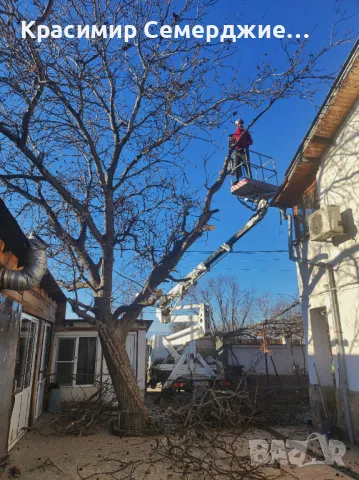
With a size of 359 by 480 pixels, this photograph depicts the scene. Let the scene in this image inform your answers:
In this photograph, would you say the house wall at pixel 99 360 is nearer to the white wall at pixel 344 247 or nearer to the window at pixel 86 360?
the window at pixel 86 360

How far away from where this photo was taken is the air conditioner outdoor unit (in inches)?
303

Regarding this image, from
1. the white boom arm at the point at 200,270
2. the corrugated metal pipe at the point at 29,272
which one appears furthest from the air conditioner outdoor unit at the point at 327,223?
the corrugated metal pipe at the point at 29,272

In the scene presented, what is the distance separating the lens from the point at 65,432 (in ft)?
27.9

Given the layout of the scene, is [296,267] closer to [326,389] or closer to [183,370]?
[326,389]

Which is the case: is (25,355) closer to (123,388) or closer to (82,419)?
(82,419)

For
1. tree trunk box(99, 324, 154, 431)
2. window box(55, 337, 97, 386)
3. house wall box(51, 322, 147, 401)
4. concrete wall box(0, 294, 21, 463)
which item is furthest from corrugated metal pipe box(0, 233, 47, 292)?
window box(55, 337, 97, 386)

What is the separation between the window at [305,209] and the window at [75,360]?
317 inches

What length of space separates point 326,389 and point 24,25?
31.6 feet

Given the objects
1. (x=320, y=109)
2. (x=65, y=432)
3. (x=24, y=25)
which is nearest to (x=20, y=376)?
(x=65, y=432)

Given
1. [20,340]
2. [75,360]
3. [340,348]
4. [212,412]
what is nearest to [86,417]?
[20,340]

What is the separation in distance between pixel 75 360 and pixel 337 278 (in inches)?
358

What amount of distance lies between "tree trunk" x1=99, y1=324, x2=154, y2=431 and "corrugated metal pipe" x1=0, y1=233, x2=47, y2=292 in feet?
9.39

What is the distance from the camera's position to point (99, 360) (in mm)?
12719

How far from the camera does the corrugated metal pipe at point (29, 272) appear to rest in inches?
214
